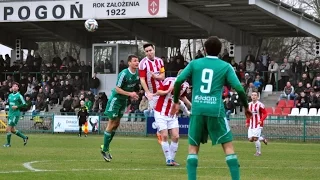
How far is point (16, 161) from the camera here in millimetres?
17172

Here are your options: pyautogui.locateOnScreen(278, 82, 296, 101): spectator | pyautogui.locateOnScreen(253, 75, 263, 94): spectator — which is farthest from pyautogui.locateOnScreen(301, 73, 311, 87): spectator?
pyautogui.locateOnScreen(253, 75, 263, 94): spectator

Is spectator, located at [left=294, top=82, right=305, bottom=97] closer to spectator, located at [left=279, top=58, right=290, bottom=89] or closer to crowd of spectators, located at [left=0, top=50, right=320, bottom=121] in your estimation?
crowd of spectators, located at [left=0, top=50, right=320, bottom=121]

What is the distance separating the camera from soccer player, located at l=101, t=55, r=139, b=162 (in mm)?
16703

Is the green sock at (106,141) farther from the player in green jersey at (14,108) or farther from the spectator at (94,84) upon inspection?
the spectator at (94,84)

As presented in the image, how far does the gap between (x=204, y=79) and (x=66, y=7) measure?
108ft

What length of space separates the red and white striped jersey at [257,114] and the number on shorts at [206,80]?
11.0m

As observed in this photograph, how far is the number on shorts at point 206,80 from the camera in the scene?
427 inches

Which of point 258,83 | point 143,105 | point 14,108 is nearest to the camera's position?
point 14,108

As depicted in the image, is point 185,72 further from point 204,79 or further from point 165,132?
point 165,132

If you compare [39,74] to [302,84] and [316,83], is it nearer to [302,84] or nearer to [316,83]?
[302,84]

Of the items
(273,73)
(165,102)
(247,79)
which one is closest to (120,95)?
(165,102)

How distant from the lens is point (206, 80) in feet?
35.6

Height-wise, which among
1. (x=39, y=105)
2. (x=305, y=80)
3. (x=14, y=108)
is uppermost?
(x=305, y=80)

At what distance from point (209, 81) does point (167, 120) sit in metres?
5.50
